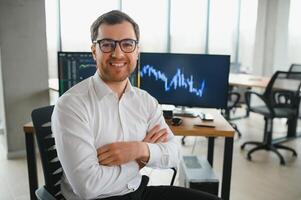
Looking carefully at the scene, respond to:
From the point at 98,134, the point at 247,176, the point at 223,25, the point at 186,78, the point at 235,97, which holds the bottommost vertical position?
the point at 247,176

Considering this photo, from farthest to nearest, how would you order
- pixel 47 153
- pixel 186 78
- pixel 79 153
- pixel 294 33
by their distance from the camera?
pixel 294 33
pixel 186 78
pixel 47 153
pixel 79 153

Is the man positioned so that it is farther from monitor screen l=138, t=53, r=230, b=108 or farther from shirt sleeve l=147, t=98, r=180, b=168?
monitor screen l=138, t=53, r=230, b=108


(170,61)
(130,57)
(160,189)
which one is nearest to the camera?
(130,57)

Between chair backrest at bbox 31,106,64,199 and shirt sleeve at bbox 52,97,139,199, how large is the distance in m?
0.19

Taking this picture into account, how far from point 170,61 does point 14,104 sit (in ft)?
6.53

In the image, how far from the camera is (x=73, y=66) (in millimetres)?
2240

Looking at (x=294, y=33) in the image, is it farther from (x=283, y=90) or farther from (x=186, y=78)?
(x=186, y=78)

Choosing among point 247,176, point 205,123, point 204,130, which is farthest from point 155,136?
point 247,176

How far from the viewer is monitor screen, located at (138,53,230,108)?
2.18m

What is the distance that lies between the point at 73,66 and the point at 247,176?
79.7 inches

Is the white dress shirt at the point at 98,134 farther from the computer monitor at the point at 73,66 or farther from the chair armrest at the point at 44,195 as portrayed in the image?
the computer monitor at the point at 73,66

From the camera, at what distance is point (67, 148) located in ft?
3.77

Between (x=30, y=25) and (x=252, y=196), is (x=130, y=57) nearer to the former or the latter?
(x=252, y=196)

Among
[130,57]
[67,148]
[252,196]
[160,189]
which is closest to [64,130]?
[67,148]
